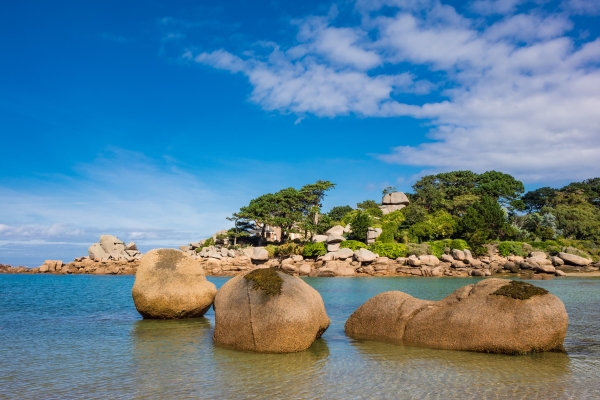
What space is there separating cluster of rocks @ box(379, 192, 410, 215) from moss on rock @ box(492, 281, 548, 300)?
80.5 metres

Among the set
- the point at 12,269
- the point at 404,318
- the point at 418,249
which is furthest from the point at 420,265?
the point at 12,269

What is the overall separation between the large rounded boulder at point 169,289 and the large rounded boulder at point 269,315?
4668 millimetres

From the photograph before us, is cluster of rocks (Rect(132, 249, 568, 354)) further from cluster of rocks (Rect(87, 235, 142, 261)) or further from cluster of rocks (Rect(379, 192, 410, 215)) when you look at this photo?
cluster of rocks (Rect(379, 192, 410, 215))

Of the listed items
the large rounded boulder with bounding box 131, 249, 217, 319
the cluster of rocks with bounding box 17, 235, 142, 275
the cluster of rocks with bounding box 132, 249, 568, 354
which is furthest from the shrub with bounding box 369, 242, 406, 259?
the cluster of rocks with bounding box 132, 249, 568, 354

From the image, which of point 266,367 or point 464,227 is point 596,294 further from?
point 464,227

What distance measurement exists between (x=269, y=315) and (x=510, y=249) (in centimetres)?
5794

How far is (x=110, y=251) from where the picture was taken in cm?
7788

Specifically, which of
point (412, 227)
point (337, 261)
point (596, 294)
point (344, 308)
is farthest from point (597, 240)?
point (344, 308)

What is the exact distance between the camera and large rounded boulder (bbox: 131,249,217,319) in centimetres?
1762

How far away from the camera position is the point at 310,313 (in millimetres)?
12602

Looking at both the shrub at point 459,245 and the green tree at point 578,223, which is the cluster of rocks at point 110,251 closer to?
the shrub at point 459,245

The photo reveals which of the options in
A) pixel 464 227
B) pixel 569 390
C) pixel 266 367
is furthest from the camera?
pixel 464 227

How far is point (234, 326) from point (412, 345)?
5003 mm

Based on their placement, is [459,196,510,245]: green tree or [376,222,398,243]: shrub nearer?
[459,196,510,245]: green tree
